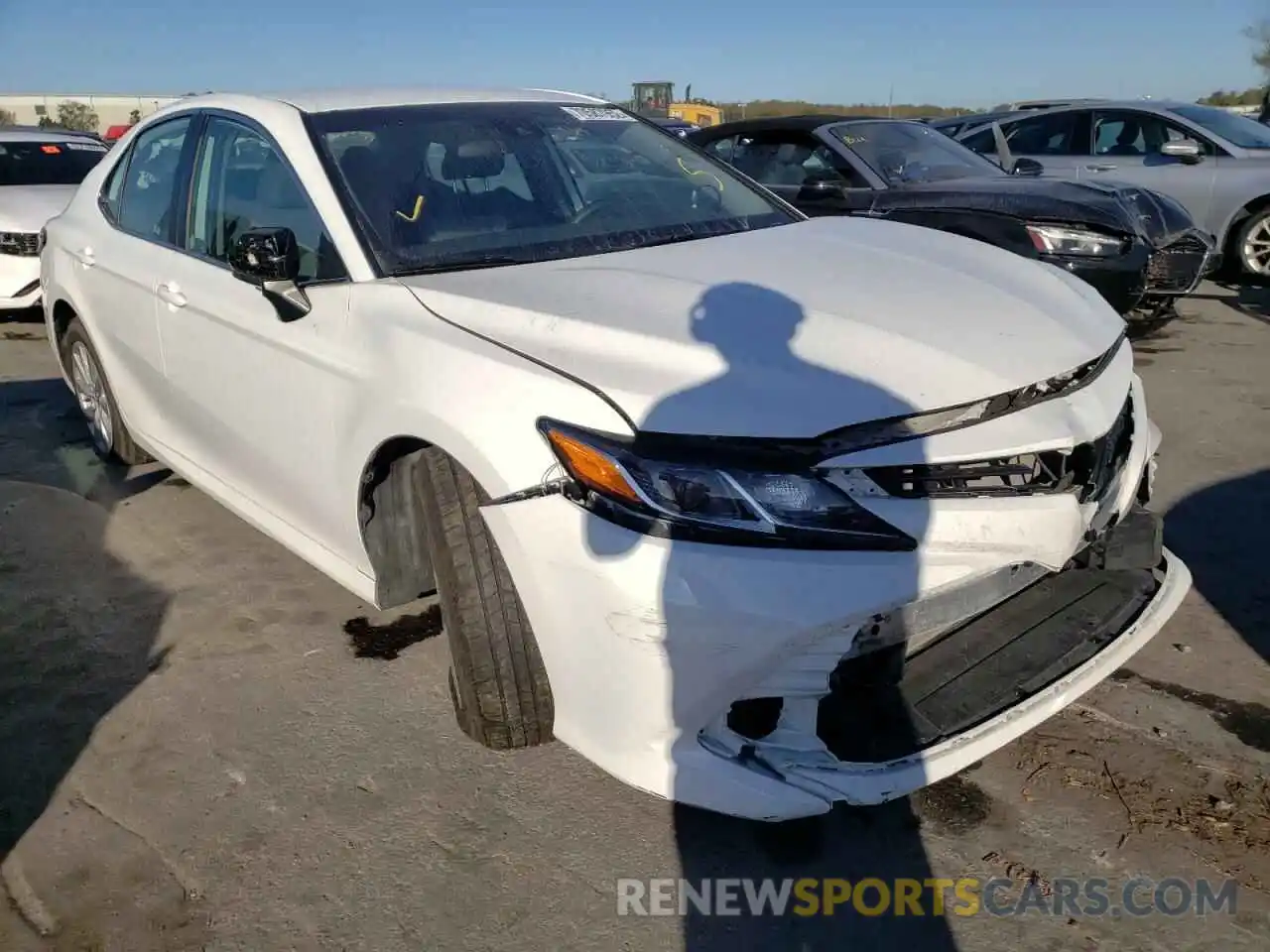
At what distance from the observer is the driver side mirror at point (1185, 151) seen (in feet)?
28.5

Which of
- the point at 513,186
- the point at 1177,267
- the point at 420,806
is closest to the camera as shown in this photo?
the point at 420,806

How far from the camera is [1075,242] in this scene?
5.93m

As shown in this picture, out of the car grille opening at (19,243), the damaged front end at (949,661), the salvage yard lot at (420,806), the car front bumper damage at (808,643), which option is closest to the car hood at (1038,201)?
the salvage yard lot at (420,806)

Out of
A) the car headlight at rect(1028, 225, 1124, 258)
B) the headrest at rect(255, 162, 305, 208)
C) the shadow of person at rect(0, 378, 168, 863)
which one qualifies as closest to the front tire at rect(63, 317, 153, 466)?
the shadow of person at rect(0, 378, 168, 863)

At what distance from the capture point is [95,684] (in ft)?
10.2

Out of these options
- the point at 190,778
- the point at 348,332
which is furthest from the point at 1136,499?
the point at 190,778

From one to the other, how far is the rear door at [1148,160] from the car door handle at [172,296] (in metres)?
7.91

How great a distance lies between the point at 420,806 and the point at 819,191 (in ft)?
15.5

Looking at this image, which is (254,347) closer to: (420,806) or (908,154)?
(420,806)

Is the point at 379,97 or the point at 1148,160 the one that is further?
the point at 1148,160

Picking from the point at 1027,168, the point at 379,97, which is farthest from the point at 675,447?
the point at 1027,168

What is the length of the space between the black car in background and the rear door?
223cm

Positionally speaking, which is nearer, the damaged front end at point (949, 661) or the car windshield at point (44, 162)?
the damaged front end at point (949, 661)

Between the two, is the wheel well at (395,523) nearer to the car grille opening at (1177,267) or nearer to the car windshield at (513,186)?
the car windshield at (513,186)
